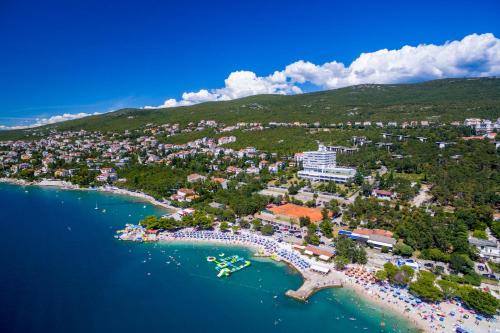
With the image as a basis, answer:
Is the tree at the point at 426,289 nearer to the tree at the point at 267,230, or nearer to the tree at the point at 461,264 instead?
the tree at the point at 461,264

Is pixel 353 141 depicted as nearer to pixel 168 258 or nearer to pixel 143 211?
pixel 143 211

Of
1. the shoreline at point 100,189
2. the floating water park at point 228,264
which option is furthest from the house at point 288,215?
the shoreline at point 100,189

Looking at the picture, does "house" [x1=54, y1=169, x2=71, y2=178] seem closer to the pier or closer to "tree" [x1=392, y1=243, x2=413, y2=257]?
the pier

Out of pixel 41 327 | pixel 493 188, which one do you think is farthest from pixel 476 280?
pixel 41 327

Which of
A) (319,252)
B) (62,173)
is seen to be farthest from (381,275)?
(62,173)

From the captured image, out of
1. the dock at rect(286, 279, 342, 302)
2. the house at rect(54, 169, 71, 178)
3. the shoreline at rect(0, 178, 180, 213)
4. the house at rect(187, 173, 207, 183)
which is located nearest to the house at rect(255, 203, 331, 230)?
the dock at rect(286, 279, 342, 302)

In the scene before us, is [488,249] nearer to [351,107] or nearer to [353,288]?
[353,288]
